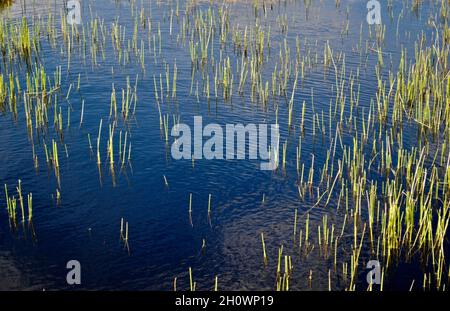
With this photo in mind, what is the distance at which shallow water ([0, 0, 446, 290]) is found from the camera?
29.8 ft

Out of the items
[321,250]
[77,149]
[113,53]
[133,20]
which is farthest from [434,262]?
[133,20]

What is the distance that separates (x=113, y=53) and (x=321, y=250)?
10232 millimetres

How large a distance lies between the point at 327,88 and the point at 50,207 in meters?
7.57

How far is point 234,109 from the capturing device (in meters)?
14.5

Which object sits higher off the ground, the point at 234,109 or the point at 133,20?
the point at 133,20

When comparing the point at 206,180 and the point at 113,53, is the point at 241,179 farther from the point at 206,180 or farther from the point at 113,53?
the point at 113,53

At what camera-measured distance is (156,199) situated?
11.0 meters

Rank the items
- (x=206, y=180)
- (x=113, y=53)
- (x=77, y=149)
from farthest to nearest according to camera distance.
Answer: (x=113, y=53)
(x=77, y=149)
(x=206, y=180)

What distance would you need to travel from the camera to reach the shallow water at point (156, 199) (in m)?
9.09

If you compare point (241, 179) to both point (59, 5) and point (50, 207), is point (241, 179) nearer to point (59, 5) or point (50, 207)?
point (50, 207)

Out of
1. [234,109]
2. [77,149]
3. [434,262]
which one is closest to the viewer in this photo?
[434,262]

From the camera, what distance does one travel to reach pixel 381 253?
31.0ft

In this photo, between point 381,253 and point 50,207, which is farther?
point 50,207

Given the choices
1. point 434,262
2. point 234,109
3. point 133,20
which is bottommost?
point 434,262
